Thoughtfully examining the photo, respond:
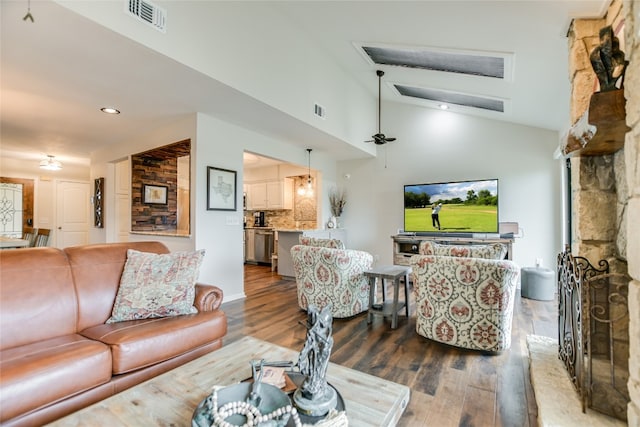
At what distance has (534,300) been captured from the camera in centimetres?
409

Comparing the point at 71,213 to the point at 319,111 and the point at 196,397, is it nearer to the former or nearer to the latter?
the point at 319,111

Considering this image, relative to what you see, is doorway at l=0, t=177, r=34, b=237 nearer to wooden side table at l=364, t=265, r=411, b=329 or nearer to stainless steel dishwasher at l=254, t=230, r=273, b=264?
stainless steel dishwasher at l=254, t=230, r=273, b=264

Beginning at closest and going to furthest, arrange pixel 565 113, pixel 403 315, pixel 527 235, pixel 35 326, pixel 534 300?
pixel 35 326, pixel 403 315, pixel 565 113, pixel 534 300, pixel 527 235

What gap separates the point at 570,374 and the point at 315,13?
4.10 meters

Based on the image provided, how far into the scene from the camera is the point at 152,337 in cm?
178

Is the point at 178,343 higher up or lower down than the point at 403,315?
higher up

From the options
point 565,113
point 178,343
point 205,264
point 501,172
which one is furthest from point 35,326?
point 501,172

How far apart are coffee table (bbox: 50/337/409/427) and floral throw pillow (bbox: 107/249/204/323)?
724 millimetres

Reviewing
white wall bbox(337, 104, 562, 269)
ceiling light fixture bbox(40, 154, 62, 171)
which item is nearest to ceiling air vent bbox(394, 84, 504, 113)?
white wall bbox(337, 104, 562, 269)

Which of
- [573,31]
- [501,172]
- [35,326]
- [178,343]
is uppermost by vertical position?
[573,31]

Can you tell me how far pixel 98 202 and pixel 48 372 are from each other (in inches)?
204

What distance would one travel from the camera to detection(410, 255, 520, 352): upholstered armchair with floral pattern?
7.79 ft

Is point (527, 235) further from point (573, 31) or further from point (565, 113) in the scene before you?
point (573, 31)

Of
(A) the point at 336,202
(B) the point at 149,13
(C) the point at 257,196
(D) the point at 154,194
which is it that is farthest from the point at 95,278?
(C) the point at 257,196
